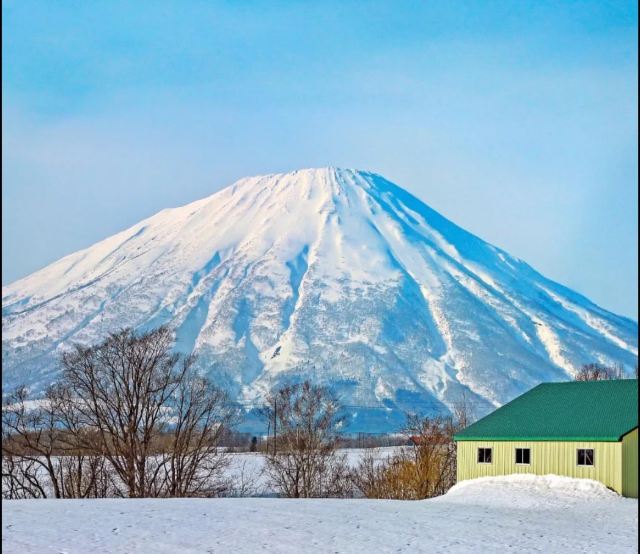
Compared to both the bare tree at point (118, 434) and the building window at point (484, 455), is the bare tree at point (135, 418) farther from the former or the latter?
the building window at point (484, 455)

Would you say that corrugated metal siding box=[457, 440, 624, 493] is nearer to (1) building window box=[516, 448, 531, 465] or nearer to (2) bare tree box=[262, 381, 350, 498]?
(1) building window box=[516, 448, 531, 465]

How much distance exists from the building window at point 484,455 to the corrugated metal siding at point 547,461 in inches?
5.1

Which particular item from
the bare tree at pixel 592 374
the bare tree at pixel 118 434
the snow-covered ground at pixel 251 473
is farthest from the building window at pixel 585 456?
the bare tree at pixel 592 374

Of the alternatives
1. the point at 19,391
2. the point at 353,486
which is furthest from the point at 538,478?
the point at 19,391

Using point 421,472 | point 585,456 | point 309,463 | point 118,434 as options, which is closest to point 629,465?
point 585,456

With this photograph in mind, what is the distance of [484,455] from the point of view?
1656 inches

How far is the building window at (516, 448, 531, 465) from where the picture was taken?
40.2 m

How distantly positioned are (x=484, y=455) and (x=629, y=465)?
21.5 feet

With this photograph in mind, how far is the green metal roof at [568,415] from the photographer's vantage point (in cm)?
3853

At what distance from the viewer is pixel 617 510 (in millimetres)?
33406

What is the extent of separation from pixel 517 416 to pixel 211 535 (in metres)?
20.5

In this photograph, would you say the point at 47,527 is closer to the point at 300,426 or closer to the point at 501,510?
the point at 501,510

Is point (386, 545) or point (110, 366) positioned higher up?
point (110, 366)

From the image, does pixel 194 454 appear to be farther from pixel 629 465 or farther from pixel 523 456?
pixel 629 465
